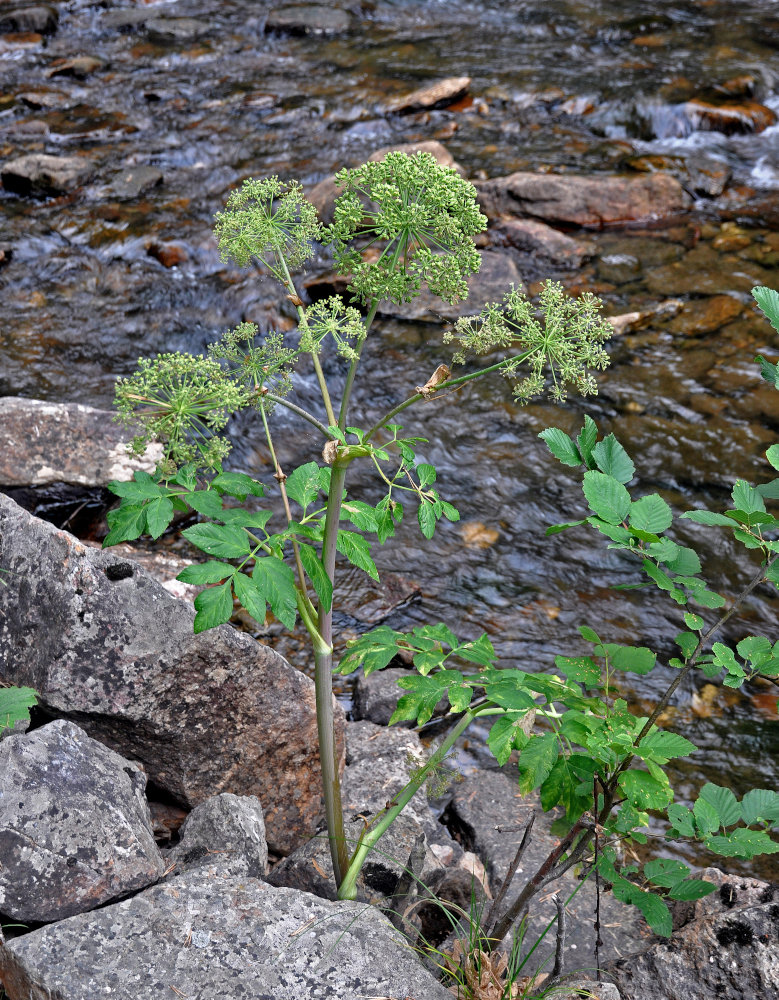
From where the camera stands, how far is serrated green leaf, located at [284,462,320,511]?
7.38ft

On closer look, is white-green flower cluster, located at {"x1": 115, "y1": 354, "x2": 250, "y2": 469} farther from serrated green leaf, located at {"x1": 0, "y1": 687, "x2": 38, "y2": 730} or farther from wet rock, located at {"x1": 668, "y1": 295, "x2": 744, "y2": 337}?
wet rock, located at {"x1": 668, "y1": 295, "x2": 744, "y2": 337}

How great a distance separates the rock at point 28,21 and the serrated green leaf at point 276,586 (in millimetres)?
16123

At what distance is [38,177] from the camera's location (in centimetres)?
942

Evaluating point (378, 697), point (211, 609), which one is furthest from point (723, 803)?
point (378, 697)

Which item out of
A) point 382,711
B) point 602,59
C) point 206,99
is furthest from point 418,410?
point 602,59

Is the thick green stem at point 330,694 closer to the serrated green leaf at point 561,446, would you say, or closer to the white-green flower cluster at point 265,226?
the serrated green leaf at point 561,446

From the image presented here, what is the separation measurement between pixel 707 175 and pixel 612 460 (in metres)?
9.05

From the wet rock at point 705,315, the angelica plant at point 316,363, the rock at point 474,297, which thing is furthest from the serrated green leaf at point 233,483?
the wet rock at point 705,315

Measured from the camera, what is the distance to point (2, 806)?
7.09 feet

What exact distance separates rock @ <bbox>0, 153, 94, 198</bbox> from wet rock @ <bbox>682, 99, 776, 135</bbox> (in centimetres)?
750

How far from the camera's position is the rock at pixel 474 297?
7.67 m

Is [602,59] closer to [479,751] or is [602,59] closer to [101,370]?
[101,370]

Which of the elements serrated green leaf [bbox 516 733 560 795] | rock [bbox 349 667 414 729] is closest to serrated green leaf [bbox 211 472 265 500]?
serrated green leaf [bbox 516 733 560 795]

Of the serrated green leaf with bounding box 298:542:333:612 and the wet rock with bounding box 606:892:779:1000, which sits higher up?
the serrated green leaf with bounding box 298:542:333:612
